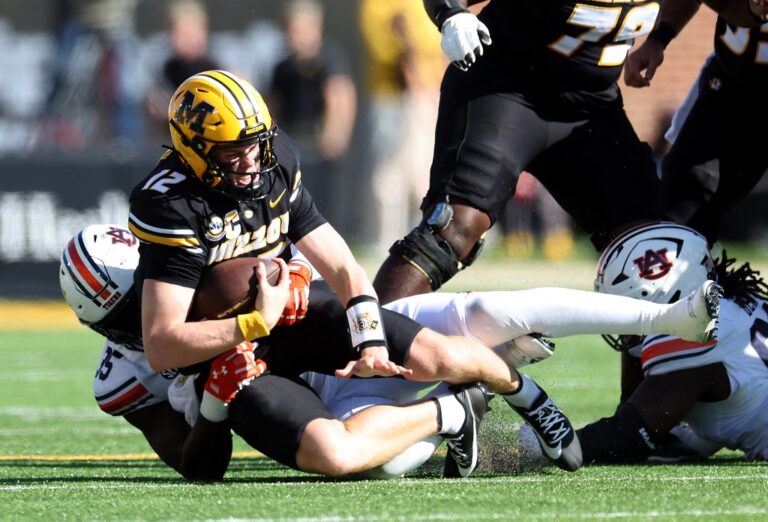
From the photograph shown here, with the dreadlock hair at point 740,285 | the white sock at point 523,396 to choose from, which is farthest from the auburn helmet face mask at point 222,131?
the dreadlock hair at point 740,285

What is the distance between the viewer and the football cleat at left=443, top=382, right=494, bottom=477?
4.24 meters

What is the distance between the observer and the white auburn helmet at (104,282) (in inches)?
181

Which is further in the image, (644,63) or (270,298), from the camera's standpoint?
(644,63)

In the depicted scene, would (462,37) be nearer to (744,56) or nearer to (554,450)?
(744,56)

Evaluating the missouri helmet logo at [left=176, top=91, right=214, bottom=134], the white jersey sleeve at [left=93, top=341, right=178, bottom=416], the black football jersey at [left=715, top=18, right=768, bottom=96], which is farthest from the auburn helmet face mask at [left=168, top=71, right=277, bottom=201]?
the black football jersey at [left=715, top=18, right=768, bottom=96]

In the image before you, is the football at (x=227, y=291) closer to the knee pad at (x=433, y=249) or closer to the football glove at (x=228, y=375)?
the football glove at (x=228, y=375)

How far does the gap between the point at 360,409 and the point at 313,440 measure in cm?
32

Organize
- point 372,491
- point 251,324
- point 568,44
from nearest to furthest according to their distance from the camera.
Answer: point 372,491 < point 251,324 < point 568,44

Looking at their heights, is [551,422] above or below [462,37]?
below

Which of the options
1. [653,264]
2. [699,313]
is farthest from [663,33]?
[699,313]

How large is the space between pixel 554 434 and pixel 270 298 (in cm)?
97

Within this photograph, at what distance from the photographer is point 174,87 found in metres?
12.8

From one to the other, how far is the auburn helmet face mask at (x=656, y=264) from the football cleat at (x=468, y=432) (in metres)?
0.60

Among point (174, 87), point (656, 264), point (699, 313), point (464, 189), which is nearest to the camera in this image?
point (699, 313)
